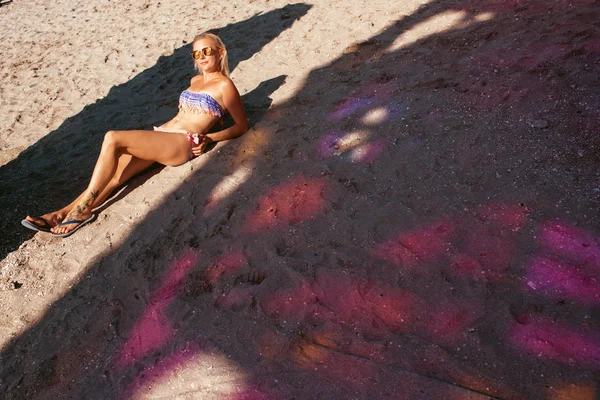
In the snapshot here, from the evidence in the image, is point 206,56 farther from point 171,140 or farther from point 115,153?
point 115,153

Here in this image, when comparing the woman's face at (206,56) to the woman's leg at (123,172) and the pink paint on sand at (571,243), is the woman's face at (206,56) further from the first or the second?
the pink paint on sand at (571,243)

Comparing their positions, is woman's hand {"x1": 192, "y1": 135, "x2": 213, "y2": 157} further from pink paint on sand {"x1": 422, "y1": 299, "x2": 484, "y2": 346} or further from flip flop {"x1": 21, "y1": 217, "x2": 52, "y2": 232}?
pink paint on sand {"x1": 422, "y1": 299, "x2": 484, "y2": 346}

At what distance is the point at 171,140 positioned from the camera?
11.9 ft

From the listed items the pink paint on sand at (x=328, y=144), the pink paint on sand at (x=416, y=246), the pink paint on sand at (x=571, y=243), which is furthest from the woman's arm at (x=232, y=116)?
the pink paint on sand at (x=571, y=243)

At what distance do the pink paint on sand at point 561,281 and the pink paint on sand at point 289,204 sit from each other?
1292 millimetres

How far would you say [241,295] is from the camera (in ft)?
8.18

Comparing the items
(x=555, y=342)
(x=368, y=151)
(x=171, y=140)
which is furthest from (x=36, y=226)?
(x=555, y=342)

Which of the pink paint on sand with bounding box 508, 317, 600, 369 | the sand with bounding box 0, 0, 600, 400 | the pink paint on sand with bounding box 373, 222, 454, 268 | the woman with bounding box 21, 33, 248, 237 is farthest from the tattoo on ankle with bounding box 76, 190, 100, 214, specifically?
the pink paint on sand with bounding box 508, 317, 600, 369

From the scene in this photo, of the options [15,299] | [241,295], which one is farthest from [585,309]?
[15,299]

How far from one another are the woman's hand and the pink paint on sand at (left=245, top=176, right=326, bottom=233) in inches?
36.0

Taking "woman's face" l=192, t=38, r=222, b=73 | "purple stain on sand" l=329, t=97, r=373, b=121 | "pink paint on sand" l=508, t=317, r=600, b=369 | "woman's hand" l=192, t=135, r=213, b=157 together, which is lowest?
"pink paint on sand" l=508, t=317, r=600, b=369

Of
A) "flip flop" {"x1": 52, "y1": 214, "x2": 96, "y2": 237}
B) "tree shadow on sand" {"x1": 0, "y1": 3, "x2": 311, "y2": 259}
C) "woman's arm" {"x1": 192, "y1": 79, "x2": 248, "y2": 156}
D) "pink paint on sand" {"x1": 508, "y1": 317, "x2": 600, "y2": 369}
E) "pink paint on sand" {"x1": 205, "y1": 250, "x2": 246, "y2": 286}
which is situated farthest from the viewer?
"tree shadow on sand" {"x1": 0, "y1": 3, "x2": 311, "y2": 259}

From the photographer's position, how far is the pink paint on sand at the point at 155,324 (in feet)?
7.85

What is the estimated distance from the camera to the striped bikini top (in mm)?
3758
